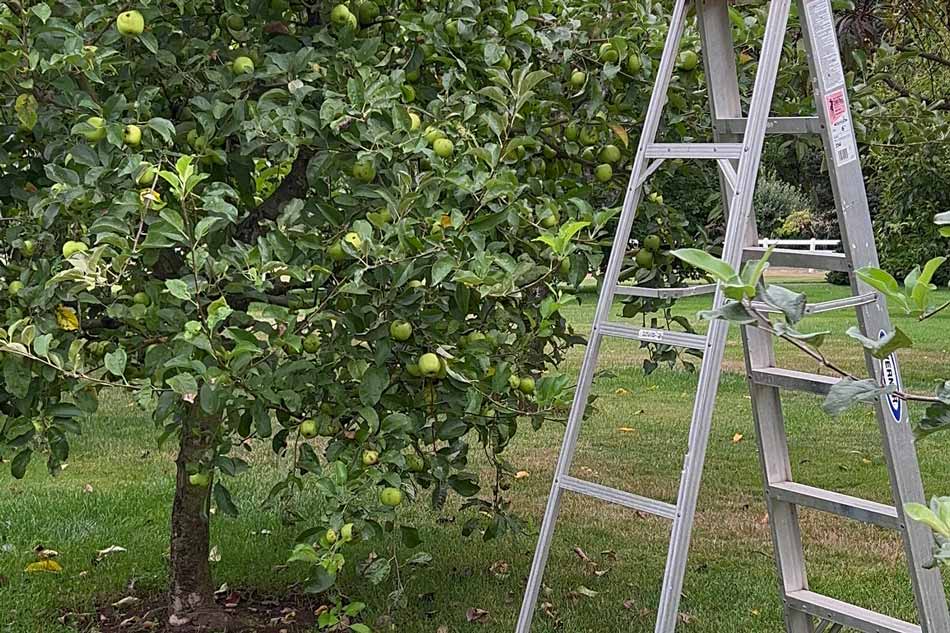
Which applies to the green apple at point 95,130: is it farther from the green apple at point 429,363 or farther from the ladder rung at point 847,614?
the ladder rung at point 847,614

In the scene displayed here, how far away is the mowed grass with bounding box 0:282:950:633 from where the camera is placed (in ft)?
14.4

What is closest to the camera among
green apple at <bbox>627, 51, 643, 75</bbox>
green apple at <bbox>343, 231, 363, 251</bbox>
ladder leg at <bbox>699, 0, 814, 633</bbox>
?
green apple at <bbox>343, 231, 363, 251</bbox>

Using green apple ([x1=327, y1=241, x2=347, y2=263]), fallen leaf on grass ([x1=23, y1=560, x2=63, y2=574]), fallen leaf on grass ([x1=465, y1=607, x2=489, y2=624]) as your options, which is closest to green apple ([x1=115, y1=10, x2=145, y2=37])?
green apple ([x1=327, y1=241, x2=347, y2=263])

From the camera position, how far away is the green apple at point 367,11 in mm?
3232

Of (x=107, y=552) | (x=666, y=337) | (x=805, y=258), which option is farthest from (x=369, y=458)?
(x=107, y=552)

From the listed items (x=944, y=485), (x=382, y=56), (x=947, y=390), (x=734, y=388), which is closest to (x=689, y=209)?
(x=734, y=388)

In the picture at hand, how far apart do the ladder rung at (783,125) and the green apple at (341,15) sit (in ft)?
3.54

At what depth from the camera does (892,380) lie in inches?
119

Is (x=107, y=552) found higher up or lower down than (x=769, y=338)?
lower down

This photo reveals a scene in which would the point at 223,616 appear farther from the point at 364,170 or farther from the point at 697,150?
the point at 697,150

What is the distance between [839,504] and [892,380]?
36 cm

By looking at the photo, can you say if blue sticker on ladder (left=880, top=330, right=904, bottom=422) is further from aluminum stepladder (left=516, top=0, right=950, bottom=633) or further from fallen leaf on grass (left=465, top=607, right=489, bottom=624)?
fallen leaf on grass (left=465, top=607, right=489, bottom=624)

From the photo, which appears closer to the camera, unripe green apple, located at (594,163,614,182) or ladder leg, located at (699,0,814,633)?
ladder leg, located at (699,0,814,633)

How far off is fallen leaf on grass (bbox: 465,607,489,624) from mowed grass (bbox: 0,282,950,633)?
0.03m
